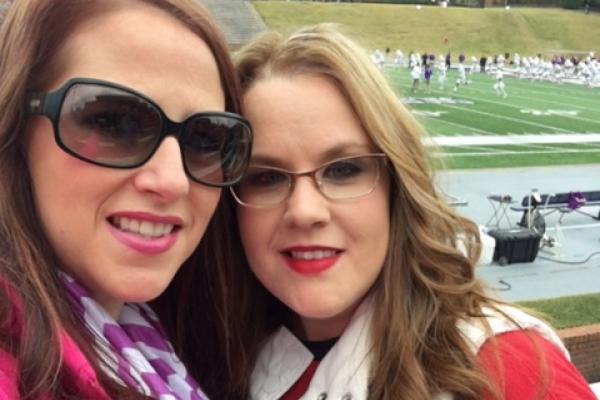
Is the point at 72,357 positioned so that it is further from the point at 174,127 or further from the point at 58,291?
the point at 174,127

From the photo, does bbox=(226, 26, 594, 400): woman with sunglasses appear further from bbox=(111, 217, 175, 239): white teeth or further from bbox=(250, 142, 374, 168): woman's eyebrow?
bbox=(111, 217, 175, 239): white teeth

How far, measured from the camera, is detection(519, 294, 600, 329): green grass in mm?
6043

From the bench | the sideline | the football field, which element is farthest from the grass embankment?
the bench

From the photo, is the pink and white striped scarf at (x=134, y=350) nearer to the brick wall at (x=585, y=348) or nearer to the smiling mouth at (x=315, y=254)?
the smiling mouth at (x=315, y=254)

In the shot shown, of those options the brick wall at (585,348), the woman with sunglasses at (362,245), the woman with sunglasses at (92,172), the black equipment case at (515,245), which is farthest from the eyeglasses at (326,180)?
the black equipment case at (515,245)

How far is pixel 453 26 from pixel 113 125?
170 ft

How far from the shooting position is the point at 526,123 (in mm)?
18375

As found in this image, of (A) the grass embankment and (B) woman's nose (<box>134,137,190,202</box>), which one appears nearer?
(B) woman's nose (<box>134,137,190,202</box>)

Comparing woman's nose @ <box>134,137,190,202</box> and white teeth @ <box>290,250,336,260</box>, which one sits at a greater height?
woman's nose @ <box>134,137,190,202</box>

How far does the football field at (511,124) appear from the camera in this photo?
552 inches

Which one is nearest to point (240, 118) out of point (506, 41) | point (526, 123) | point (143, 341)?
point (143, 341)

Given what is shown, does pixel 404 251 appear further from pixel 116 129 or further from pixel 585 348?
pixel 585 348

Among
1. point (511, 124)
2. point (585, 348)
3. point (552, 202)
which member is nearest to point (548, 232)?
point (552, 202)

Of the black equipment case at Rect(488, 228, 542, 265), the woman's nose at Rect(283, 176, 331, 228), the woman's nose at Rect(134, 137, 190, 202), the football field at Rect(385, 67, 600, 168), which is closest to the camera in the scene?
the woman's nose at Rect(134, 137, 190, 202)
